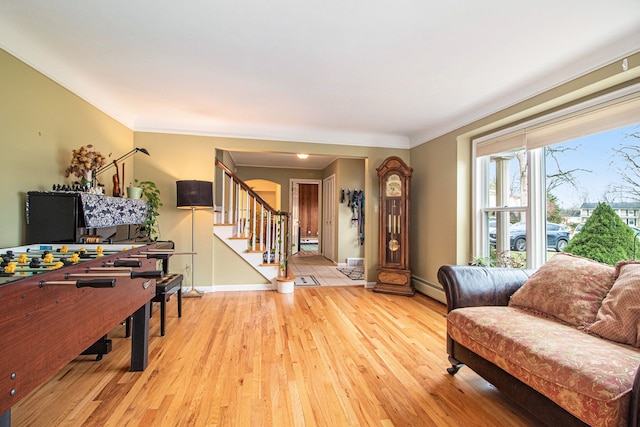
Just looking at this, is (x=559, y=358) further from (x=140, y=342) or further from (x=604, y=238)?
(x=140, y=342)

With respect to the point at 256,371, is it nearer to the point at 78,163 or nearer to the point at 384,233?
the point at 78,163

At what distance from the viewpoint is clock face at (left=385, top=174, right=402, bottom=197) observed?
175 inches

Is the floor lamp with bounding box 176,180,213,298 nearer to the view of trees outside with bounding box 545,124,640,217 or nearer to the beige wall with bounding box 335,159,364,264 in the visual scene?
the beige wall with bounding box 335,159,364,264

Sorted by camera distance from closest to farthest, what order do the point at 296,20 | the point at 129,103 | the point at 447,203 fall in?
the point at 296,20, the point at 129,103, the point at 447,203

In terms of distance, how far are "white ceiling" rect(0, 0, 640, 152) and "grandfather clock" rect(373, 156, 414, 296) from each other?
1061 millimetres

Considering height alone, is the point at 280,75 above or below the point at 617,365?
above

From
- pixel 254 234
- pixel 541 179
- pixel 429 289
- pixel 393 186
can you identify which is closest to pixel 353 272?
pixel 429 289

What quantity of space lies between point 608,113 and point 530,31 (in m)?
0.99

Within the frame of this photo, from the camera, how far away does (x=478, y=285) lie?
219 centimetres

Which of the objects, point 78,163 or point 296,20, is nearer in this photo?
point 296,20

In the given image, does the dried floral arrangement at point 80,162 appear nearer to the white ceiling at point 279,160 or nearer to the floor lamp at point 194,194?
the floor lamp at point 194,194

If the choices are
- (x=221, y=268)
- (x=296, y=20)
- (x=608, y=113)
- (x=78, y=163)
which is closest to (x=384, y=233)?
(x=221, y=268)

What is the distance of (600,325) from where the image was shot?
1621 millimetres

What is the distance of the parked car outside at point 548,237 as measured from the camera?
2756 millimetres
